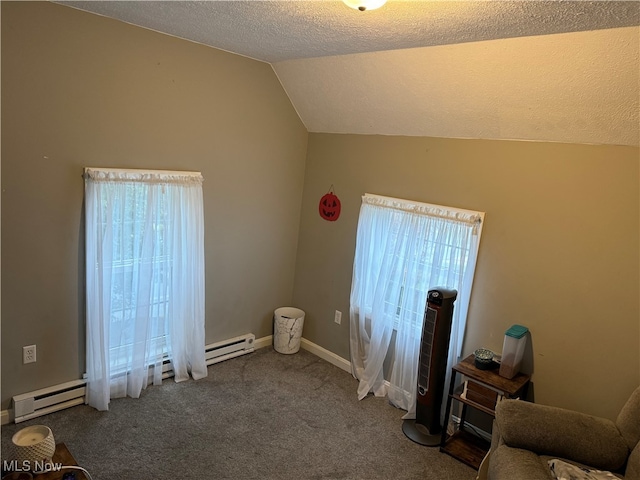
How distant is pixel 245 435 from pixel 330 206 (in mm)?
1871

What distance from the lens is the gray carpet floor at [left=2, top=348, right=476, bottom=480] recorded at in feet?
8.48

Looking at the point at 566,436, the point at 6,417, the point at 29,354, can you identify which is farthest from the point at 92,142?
the point at 566,436

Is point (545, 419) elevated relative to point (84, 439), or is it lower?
elevated

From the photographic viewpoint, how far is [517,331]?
271 centimetres

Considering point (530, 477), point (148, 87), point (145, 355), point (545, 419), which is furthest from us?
point (145, 355)

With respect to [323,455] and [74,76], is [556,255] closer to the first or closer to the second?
[323,455]

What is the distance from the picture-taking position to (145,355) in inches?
126

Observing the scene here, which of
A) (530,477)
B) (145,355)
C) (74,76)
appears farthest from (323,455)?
(74,76)

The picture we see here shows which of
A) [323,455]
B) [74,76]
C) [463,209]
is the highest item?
[74,76]

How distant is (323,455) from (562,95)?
242 centimetres

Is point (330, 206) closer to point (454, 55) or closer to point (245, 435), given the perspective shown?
point (454, 55)

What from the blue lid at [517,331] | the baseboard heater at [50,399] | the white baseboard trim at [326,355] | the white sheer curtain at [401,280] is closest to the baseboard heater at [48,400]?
the baseboard heater at [50,399]

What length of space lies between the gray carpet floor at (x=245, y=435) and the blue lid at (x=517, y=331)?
2.84 feet

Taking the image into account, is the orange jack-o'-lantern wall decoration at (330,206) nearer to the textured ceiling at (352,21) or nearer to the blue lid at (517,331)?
the textured ceiling at (352,21)
